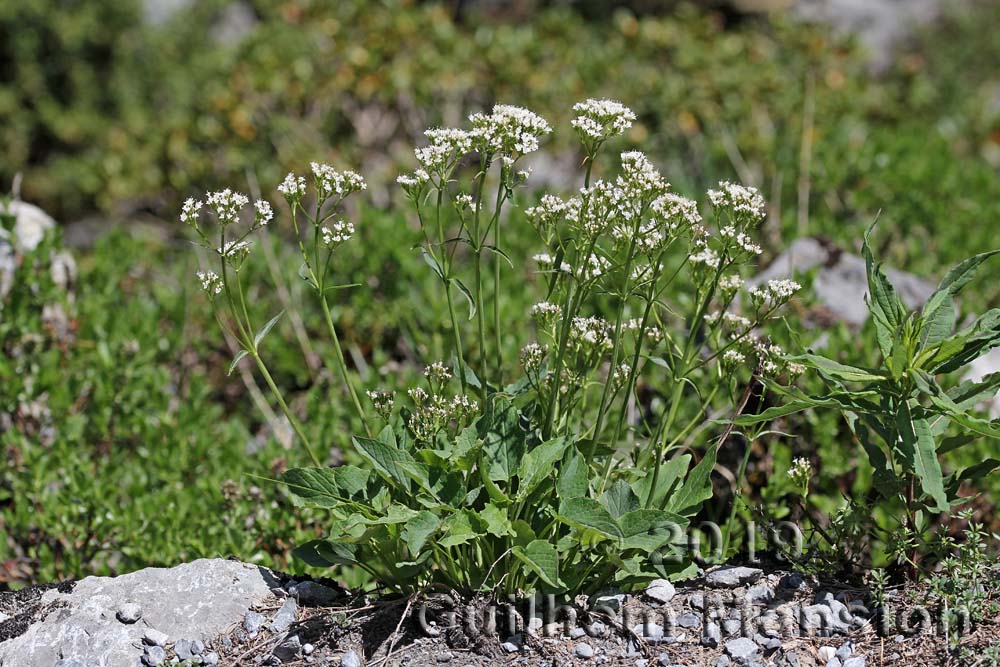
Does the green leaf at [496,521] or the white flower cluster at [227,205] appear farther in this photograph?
the white flower cluster at [227,205]

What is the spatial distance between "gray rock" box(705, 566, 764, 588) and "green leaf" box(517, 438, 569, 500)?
0.64m

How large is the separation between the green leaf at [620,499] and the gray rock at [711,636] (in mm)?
405

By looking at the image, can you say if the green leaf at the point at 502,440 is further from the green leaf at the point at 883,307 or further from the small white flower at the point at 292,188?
the green leaf at the point at 883,307

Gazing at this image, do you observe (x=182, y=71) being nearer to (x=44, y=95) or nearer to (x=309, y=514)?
(x=44, y=95)

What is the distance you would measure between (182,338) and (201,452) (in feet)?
2.87

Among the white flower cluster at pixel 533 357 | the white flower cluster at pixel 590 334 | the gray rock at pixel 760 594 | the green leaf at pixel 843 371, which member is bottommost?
the gray rock at pixel 760 594

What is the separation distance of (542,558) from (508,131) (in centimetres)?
103

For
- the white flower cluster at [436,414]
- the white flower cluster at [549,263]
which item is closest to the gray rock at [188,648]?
the white flower cluster at [436,414]

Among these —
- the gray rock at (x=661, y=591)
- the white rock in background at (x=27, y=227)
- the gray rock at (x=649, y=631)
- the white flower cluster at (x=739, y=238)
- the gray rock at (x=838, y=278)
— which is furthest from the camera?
the white rock in background at (x=27, y=227)

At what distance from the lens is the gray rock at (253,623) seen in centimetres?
285

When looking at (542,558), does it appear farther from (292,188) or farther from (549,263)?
(292,188)

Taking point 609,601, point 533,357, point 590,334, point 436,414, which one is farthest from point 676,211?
point 609,601

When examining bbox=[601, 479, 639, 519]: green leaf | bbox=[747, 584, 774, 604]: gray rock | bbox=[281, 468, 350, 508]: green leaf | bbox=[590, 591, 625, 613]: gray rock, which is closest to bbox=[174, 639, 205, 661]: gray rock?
bbox=[281, 468, 350, 508]: green leaf

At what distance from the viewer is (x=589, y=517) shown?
2.52 metres
